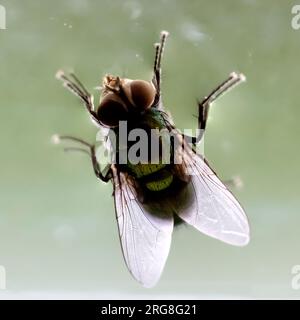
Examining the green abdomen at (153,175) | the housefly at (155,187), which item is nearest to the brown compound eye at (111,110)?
the housefly at (155,187)

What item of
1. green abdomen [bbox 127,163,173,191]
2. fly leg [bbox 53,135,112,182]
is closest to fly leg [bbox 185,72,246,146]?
green abdomen [bbox 127,163,173,191]

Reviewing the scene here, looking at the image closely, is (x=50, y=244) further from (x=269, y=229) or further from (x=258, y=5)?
(x=258, y=5)

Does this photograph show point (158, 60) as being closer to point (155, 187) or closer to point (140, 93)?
point (140, 93)

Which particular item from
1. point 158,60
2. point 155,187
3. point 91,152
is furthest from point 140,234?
point 158,60

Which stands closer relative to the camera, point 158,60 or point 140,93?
point 140,93

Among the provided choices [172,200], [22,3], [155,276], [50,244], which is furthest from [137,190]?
[22,3]
